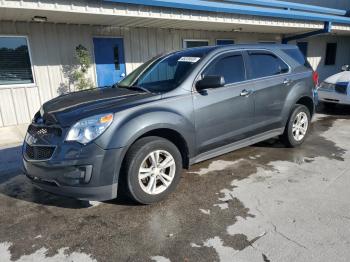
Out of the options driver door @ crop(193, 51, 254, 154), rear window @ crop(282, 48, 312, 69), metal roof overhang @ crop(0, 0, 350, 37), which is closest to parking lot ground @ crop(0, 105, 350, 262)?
driver door @ crop(193, 51, 254, 154)

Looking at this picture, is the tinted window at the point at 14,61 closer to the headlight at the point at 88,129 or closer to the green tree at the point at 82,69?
the green tree at the point at 82,69

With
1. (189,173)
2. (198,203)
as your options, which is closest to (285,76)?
(189,173)

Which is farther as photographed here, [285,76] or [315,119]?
[315,119]

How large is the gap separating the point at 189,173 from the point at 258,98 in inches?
58.3

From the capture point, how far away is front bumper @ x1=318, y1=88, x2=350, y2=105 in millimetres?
7852

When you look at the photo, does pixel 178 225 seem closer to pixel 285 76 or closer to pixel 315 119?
pixel 285 76

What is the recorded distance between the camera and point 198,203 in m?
3.49

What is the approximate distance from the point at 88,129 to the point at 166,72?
1.55 m

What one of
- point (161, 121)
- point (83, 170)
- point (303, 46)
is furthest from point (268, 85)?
point (303, 46)

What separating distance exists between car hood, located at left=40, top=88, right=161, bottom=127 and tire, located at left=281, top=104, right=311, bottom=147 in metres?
2.63

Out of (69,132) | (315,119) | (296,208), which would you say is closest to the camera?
(69,132)

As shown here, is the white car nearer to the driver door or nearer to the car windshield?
the driver door

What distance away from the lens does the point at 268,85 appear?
4.57 metres

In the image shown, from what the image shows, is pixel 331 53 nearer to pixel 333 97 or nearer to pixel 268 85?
pixel 333 97
